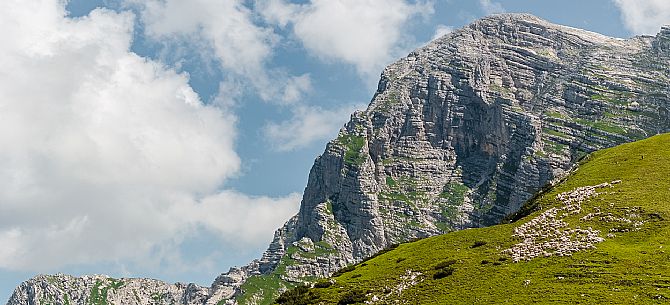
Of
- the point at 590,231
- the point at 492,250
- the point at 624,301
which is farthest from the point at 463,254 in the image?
the point at 624,301

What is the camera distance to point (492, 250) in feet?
313

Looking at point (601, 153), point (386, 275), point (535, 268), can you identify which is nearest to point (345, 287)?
point (386, 275)

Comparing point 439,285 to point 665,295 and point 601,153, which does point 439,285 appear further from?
point 601,153

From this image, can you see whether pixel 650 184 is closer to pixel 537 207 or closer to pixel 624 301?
pixel 537 207

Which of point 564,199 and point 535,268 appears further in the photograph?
point 564,199

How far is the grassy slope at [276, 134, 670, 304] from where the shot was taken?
72125mm

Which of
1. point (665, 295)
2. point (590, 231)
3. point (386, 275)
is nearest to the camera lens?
point (665, 295)

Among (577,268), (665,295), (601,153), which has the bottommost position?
(665,295)

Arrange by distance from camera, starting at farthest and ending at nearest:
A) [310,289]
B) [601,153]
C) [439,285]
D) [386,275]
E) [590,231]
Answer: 1. [601,153]
2. [310,289]
3. [386,275]
4. [590,231]
5. [439,285]

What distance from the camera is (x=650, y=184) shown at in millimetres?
109188

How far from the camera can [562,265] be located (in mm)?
81812

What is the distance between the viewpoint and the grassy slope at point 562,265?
72.1 metres

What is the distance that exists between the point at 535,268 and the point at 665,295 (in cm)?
1939

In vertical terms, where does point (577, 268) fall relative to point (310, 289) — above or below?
below
